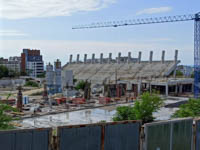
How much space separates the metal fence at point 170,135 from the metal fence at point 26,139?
6.02ft

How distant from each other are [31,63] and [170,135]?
105974 mm

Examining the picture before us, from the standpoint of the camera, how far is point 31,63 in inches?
4257

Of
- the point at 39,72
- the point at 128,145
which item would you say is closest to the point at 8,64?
the point at 39,72

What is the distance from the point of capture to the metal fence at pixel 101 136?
4745mm

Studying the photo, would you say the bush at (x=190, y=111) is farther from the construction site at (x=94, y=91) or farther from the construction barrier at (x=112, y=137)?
the construction barrier at (x=112, y=137)

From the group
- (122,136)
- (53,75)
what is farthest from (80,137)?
(53,75)

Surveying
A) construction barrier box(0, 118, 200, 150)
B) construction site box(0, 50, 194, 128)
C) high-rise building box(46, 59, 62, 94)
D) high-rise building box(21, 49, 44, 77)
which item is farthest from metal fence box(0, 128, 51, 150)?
Result: high-rise building box(21, 49, 44, 77)

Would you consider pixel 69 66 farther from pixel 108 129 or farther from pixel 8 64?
pixel 108 129

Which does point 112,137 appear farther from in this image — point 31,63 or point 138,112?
point 31,63

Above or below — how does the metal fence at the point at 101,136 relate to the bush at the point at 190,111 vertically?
above

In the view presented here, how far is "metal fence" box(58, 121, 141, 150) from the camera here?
4.75 meters

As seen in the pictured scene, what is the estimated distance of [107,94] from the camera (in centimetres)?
3931

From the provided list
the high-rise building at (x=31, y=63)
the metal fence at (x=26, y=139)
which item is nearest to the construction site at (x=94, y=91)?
the metal fence at (x=26, y=139)

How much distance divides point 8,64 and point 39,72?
11.3 m
